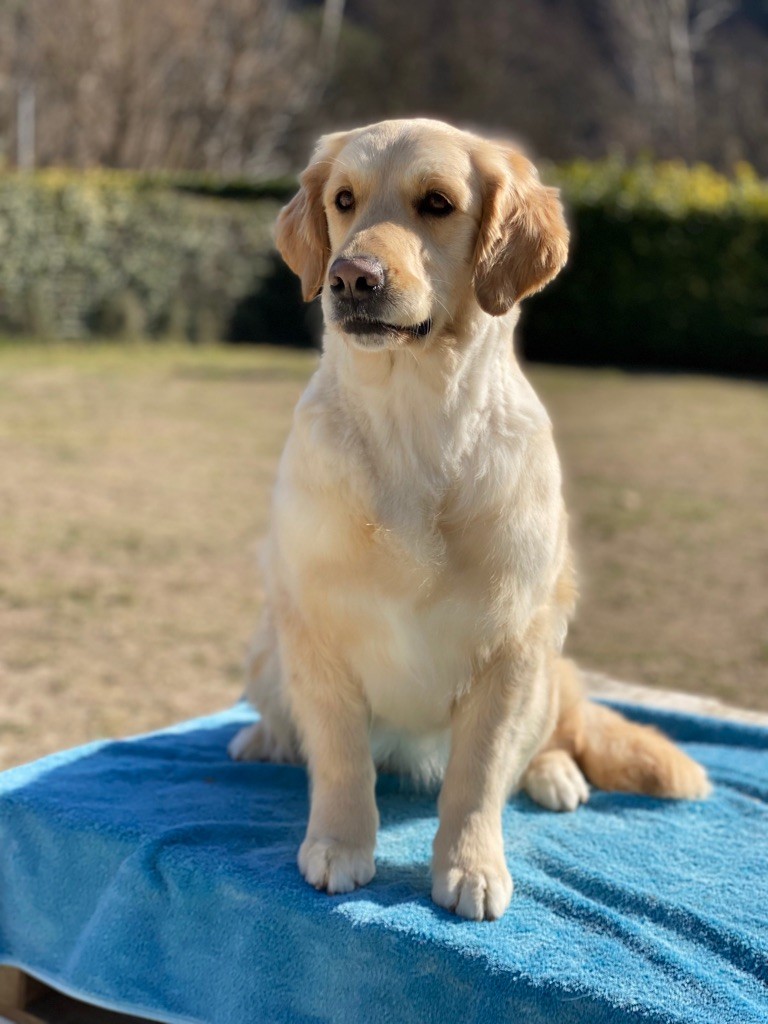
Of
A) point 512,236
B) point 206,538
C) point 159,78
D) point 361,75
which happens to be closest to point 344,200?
point 512,236

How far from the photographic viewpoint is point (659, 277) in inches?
600

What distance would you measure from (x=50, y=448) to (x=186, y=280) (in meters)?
6.81

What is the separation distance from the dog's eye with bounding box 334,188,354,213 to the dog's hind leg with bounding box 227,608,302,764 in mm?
1024

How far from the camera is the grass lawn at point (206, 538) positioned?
16.7 ft

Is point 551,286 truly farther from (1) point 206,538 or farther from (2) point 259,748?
(2) point 259,748

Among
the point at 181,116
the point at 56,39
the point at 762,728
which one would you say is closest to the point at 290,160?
the point at 181,116

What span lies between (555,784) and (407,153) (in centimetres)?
157

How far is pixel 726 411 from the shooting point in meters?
12.6

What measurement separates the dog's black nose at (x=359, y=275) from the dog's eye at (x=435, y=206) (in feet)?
0.89

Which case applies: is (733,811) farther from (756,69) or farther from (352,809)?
(756,69)

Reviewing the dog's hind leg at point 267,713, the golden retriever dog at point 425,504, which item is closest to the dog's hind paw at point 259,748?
the dog's hind leg at point 267,713

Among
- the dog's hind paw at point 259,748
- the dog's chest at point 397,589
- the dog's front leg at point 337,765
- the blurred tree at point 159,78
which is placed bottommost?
the dog's hind paw at point 259,748

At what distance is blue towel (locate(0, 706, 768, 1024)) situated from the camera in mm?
2172

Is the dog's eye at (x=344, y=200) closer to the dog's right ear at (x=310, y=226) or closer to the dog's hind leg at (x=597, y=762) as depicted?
the dog's right ear at (x=310, y=226)
